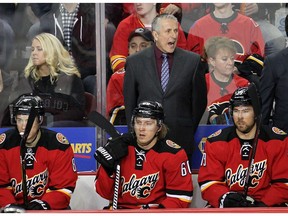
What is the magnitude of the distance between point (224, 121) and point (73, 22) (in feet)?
3.95

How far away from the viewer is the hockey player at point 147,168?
4.76 m

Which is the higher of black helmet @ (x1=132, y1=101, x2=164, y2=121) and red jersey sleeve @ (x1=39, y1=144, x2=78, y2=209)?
black helmet @ (x1=132, y1=101, x2=164, y2=121)

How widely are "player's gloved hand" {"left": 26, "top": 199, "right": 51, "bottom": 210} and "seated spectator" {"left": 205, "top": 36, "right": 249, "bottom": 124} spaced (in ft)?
4.74

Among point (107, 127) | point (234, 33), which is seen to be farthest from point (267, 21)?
point (107, 127)

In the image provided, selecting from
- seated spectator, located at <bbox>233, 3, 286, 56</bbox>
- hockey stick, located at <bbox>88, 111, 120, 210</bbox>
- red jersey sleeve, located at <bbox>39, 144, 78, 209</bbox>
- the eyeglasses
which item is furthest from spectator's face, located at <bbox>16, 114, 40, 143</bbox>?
seated spectator, located at <bbox>233, 3, 286, 56</bbox>

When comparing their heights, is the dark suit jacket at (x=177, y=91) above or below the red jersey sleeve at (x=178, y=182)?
above

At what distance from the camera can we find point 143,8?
580 cm

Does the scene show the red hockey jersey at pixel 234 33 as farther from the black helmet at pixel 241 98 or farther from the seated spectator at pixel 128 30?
the black helmet at pixel 241 98

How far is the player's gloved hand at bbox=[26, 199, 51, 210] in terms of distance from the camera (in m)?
4.62

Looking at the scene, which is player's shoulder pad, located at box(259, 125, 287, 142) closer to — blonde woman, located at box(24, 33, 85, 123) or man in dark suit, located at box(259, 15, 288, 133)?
man in dark suit, located at box(259, 15, 288, 133)

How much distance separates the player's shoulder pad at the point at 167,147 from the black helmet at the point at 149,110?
0.45 feet

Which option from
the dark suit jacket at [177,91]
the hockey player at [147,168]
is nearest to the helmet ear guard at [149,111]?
the hockey player at [147,168]

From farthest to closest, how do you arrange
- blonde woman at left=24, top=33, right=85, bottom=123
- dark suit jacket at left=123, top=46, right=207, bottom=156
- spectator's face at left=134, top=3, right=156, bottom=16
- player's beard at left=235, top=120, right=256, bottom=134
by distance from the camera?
spectator's face at left=134, top=3, right=156, bottom=16 → blonde woman at left=24, top=33, right=85, bottom=123 → dark suit jacket at left=123, top=46, right=207, bottom=156 → player's beard at left=235, top=120, right=256, bottom=134

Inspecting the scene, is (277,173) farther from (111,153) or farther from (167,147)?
(111,153)
